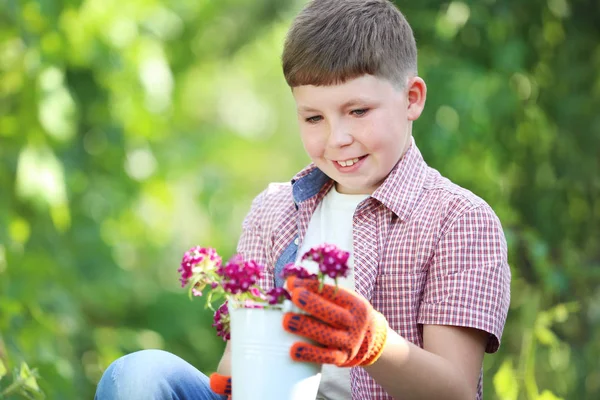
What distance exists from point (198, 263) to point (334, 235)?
49 cm

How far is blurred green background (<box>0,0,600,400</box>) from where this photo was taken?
320cm

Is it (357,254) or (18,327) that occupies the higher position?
(357,254)

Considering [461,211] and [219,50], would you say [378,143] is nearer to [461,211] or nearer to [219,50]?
[461,211]

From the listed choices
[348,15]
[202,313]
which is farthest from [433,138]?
[202,313]

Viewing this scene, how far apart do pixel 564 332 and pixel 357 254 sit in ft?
6.10

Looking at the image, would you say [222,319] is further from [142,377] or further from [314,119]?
[314,119]

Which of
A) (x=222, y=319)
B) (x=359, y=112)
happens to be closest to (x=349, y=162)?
(x=359, y=112)

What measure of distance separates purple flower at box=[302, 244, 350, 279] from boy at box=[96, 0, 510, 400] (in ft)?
0.94

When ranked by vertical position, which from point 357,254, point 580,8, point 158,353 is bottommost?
point 158,353

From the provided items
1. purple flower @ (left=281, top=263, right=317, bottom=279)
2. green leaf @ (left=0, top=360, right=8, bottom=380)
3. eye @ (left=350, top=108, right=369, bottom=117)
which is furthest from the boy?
green leaf @ (left=0, top=360, right=8, bottom=380)

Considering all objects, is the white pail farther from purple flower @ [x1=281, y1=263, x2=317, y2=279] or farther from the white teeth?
the white teeth

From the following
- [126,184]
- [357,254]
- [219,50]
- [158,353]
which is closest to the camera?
[158,353]

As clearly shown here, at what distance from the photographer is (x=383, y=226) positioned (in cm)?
187

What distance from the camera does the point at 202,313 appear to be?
17.3ft
